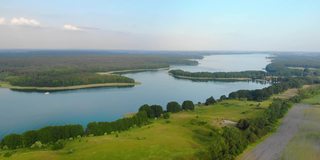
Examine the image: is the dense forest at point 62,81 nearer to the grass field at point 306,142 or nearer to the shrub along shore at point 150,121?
the shrub along shore at point 150,121

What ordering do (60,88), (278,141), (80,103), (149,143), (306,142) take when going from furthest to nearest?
(60,88), (80,103), (278,141), (306,142), (149,143)

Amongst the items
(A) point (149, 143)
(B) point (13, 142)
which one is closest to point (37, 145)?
(B) point (13, 142)

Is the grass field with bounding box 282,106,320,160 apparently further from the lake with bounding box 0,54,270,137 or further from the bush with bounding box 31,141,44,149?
the lake with bounding box 0,54,270,137

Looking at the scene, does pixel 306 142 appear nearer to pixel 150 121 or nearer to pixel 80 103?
pixel 150 121

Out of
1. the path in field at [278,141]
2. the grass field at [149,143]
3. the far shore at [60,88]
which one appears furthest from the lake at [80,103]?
the path in field at [278,141]

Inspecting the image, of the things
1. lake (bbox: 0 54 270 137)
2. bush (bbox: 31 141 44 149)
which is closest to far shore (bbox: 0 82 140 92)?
lake (bbox: 0 54 270 137)

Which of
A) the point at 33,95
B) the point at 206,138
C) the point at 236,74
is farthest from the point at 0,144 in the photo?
the point at 236,74

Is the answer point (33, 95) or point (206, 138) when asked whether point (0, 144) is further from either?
point (33, 95)
